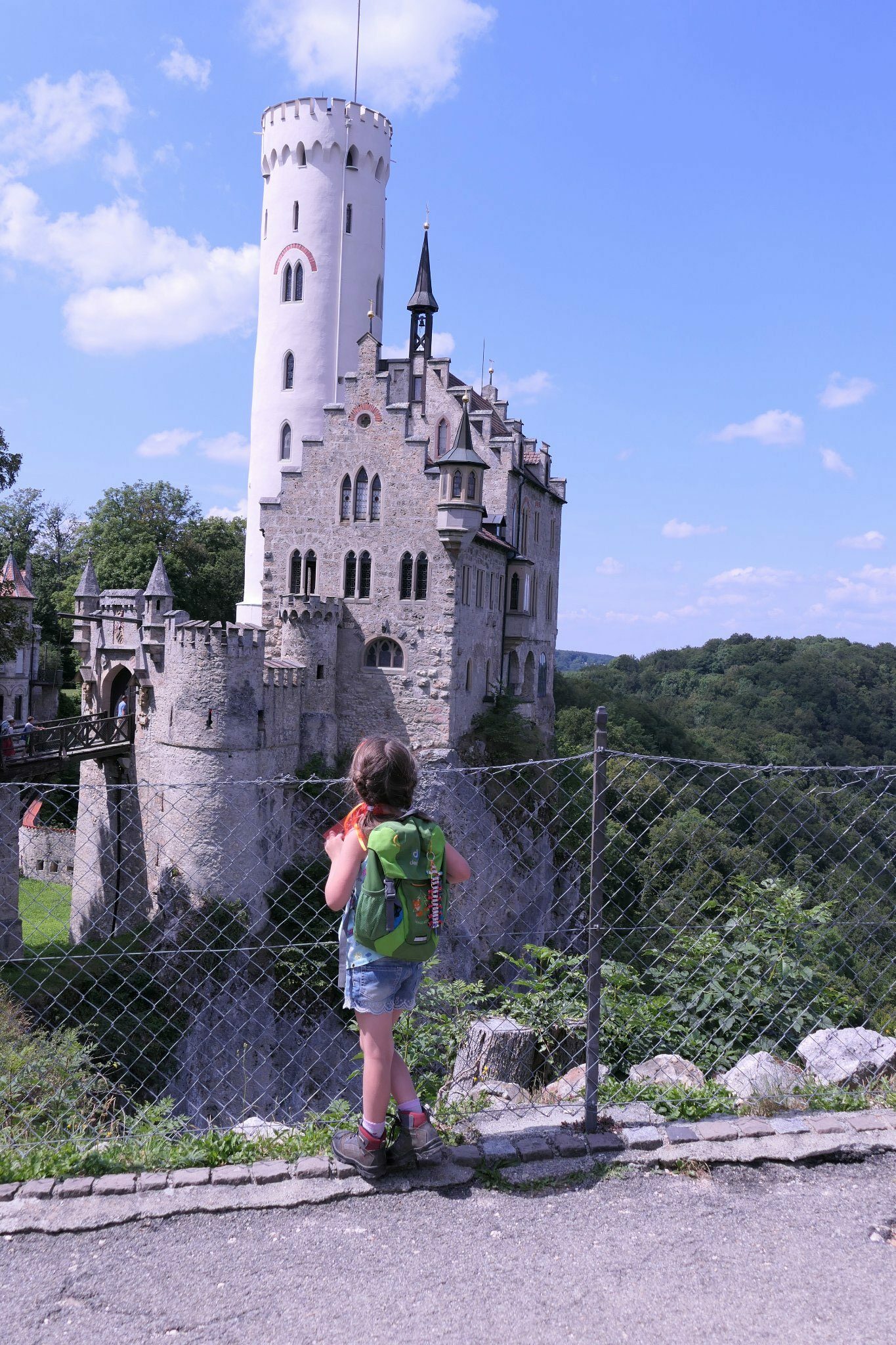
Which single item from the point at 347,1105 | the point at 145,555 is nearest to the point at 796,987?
the point at 347,1105

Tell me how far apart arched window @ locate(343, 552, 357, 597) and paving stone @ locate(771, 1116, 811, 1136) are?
25.4 metres

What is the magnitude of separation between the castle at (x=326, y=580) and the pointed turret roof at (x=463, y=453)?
3.5 inches

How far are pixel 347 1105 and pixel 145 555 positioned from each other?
4516 centimetres

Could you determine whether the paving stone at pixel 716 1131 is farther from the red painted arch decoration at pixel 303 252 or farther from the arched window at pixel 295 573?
the red painted arch decoration at pixel 303 252

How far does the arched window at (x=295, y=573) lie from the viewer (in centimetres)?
3097

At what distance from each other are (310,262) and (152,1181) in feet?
117

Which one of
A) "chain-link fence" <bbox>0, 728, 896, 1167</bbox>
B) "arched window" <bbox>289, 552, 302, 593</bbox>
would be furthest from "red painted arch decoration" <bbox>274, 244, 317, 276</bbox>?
"chain-link fence" <bbox>0, 728, 896, 1167</bbox>

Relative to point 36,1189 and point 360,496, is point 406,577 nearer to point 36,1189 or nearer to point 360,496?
point 360,496

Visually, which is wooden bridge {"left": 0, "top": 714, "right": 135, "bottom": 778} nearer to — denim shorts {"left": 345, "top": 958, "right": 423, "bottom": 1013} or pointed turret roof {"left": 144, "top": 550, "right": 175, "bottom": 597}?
pointed turret roof {"left": 144, "top": 550, "right": 175, "bottom": 597}

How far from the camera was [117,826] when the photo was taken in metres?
27.5

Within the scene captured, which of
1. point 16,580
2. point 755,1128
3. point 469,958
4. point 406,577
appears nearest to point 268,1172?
point 755,1128

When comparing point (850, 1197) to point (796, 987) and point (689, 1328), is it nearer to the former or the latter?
point (689, 1328)

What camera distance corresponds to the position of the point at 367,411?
100 feet

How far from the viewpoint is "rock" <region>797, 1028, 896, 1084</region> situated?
686 cm
